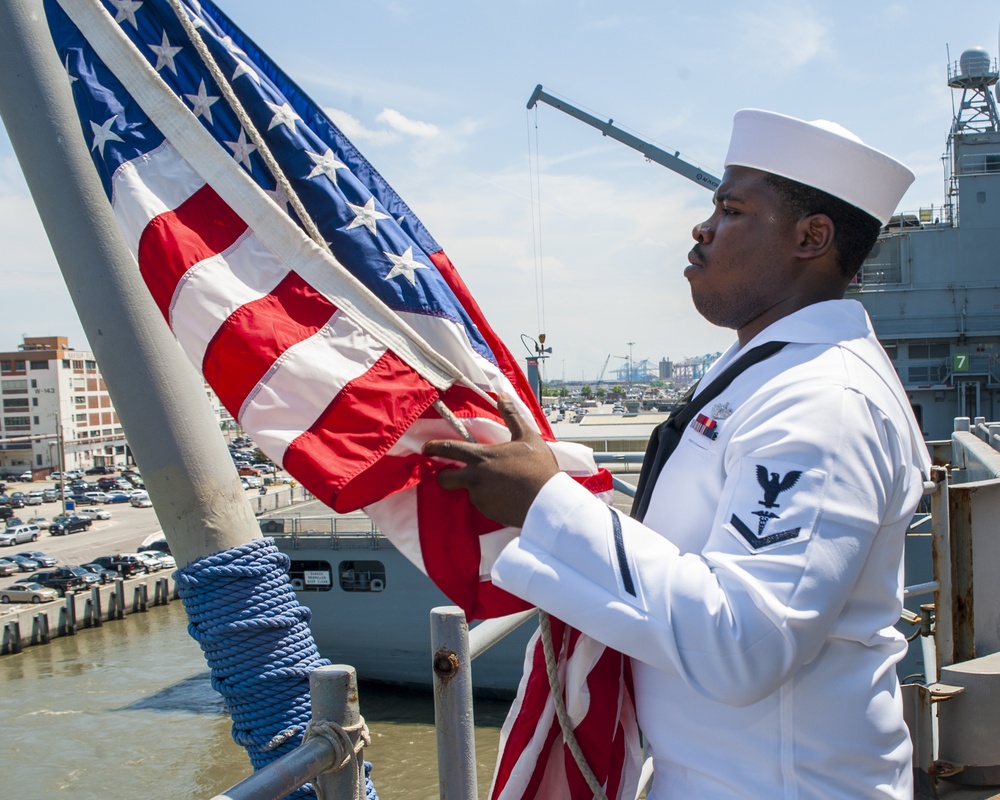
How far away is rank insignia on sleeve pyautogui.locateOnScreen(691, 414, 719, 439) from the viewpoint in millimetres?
1209

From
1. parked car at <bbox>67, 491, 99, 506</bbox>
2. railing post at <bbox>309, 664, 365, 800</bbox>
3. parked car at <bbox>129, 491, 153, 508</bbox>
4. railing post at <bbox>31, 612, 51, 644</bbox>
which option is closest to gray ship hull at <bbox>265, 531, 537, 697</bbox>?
railing post at <bbox>31, 612, 51, 644</bbox>

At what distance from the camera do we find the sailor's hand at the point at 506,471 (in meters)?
1.22

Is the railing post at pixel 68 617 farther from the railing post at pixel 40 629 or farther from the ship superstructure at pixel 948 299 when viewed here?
the ship superstructure at pixel 948 299

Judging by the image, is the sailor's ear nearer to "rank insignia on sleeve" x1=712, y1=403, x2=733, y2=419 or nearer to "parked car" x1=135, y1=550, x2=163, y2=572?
"rank insignia on sleeve" x1=712, y1=403, x2=733, y2=419

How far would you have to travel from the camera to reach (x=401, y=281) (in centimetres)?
179

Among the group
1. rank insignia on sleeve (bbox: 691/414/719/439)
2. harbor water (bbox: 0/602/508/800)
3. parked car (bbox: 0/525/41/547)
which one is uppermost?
rank insignia on sleeve (bbox: 691/414/719/439)

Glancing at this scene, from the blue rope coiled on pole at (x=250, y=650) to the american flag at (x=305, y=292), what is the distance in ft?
1.13

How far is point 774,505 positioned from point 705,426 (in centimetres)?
23

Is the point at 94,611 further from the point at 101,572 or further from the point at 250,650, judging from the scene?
the point at 250,650

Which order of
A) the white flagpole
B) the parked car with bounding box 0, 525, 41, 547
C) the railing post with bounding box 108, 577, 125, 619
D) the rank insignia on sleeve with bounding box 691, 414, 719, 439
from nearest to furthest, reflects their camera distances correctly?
the rank insignia on sleeve with bounding box 691, 414, 719, 439
the white flagpole
the railing post with bounding box 108, 577, 125, 619
the parked car with bounding box 0, 525, 41, 547

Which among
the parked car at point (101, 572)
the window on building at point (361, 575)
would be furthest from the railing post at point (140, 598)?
the window on building at point (361, 575)

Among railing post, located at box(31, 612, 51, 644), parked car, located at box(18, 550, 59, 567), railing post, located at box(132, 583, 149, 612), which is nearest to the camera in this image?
railing post, located at box(31, 612, 51, 644)

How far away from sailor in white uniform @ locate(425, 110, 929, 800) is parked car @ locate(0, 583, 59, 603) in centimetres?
2896

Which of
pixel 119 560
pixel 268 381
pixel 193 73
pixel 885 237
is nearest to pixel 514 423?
pixel 268 381
